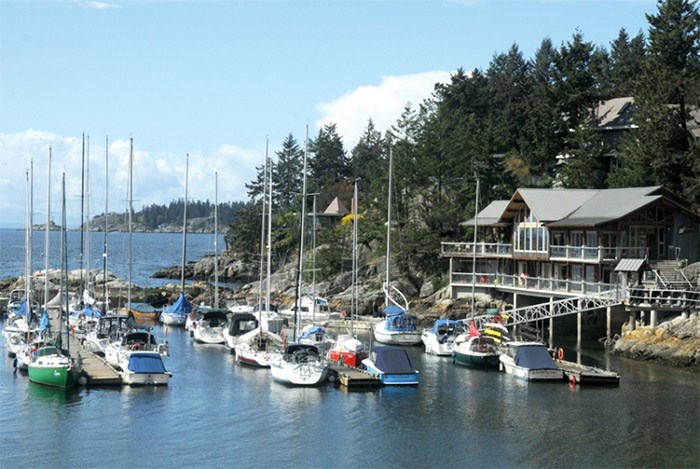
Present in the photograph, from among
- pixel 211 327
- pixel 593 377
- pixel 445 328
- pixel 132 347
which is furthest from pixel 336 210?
pixel 593 377

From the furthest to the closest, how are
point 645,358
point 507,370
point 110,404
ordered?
point 645,358, point 507,370, point 110,404

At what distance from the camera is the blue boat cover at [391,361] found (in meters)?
45.6

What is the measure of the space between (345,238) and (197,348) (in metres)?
33.0

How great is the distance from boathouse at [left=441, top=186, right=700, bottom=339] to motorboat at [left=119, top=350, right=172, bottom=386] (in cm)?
2448

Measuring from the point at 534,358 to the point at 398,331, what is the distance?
13.8m

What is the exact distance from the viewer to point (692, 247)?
6425 cm

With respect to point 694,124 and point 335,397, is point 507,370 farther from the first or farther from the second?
point 694,124

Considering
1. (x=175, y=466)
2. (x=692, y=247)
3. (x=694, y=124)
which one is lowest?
(x=175, y=466)

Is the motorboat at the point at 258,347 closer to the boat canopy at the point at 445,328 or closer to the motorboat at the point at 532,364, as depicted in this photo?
the boat canopy at the point at 445,328

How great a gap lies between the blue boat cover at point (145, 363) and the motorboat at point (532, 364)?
1680cm

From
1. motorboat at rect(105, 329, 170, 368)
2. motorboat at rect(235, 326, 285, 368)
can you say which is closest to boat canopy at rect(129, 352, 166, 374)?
motorboat at rect(105, 329, 170, 368)

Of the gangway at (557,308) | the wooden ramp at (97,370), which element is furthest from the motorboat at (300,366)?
the gangway at (557,308)

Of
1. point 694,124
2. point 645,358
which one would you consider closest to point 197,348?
point 645,358

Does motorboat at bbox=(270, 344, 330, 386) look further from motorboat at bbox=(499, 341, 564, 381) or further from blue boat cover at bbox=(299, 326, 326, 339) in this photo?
motorboat at bbox=(499, 341, 564, 381)
